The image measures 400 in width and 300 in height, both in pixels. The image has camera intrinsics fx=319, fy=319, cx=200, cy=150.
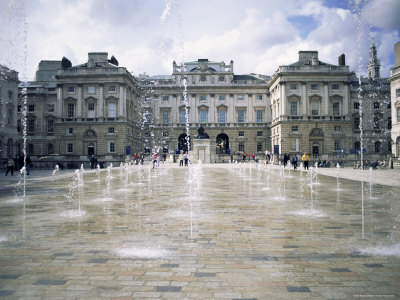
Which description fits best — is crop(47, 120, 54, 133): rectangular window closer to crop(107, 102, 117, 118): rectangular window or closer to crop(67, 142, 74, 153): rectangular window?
crop(67, 142, 74, 153): rectangular window

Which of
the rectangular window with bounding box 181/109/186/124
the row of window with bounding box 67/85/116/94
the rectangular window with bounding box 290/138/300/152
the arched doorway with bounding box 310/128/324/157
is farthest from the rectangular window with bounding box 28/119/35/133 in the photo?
the arched doorway with bounding box 310/128/324/157

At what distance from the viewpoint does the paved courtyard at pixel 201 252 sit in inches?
151

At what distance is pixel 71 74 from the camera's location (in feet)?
173

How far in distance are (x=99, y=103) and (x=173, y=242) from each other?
50.5 metres

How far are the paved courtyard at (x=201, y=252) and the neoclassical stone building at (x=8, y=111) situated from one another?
38760 millimetres

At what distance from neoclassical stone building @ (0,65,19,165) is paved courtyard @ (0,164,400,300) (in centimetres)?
3876

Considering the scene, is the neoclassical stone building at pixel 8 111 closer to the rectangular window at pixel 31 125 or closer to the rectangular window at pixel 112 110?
the rectangular window at pixel 112 110

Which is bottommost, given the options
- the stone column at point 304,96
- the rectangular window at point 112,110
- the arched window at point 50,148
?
the arched window at point 50,148

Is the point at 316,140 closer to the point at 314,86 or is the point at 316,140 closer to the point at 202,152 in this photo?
the point at 314,86

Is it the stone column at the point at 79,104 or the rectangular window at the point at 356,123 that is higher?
the stone column at the point at 79,104

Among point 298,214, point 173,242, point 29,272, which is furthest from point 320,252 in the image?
point 29,272

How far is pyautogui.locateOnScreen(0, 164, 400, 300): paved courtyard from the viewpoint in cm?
384

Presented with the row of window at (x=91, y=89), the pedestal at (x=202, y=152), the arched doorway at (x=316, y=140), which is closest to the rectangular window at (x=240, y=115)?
the arched doorway at (x=316, y=140)

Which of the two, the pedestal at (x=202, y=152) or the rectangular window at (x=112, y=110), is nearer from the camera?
the pedestal at (x=202, y=152)
